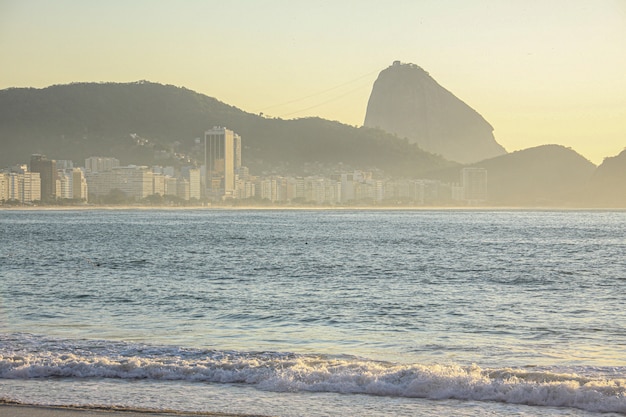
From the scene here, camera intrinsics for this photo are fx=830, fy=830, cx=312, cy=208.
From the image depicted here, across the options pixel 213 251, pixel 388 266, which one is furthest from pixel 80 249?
pixel 388 266

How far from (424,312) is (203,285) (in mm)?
10502

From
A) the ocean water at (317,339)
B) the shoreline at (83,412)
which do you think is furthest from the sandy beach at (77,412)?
the ocean water at (317,339)

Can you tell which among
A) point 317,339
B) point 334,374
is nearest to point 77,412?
point 334,374

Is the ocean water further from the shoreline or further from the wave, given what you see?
the shoreline

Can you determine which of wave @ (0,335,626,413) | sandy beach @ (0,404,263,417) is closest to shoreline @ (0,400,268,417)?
sandy beach @ (0,404,263,417)

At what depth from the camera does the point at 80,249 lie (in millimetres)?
54344

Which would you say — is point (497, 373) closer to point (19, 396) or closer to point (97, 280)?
point (19, 396)

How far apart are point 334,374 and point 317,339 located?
4848mm

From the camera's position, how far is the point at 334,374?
1195cm

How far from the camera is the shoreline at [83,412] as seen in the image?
32.2 ft

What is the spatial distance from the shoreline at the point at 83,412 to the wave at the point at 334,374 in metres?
1.76

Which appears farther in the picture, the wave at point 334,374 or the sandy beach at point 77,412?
the wave at point 334,374

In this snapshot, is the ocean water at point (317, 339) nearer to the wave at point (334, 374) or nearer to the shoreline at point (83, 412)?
the wave at point (334, 374)

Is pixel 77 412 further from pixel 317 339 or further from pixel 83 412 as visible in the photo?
pixel 317 339
